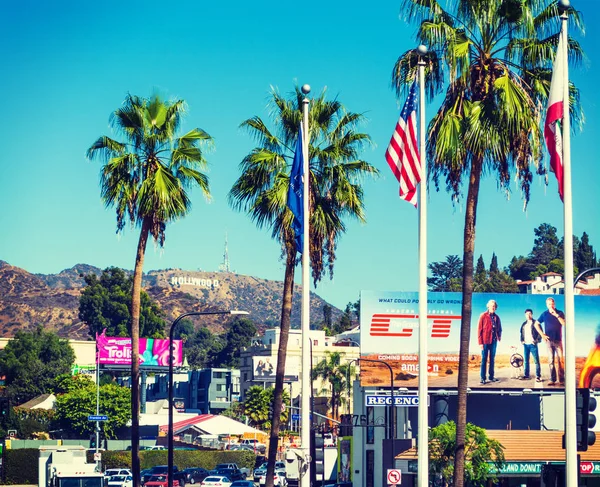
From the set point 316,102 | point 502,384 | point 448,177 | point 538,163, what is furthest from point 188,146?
point 502,384

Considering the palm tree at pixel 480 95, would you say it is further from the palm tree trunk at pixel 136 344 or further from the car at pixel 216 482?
the car at pixel 216 482

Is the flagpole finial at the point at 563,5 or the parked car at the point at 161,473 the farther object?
the parked car at the point at 161,473

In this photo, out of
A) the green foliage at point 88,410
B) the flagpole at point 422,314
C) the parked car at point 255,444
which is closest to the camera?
the flagpole at point 422,314

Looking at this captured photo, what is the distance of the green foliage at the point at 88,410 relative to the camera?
382 feet

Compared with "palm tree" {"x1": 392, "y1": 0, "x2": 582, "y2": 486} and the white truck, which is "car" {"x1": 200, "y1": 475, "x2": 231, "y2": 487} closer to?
the white truck

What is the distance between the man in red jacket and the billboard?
89.8m

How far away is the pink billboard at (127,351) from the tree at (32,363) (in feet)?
63.1

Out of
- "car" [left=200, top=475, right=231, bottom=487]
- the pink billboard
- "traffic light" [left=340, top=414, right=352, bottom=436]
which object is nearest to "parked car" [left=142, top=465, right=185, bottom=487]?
"car" [left=200, top=475, right=231, bottom=487]

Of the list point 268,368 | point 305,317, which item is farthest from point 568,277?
point 268,368

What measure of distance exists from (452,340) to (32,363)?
321ft

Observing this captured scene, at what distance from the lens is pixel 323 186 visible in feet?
115

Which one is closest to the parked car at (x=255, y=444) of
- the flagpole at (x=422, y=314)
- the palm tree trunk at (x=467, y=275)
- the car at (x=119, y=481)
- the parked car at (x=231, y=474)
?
the parked car at (x=231, y=474)

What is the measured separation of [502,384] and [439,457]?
71.7ft

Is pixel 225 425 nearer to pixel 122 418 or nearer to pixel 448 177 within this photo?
pixel 122 418
